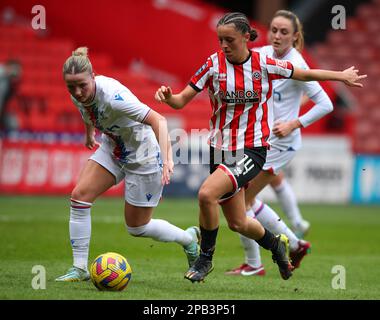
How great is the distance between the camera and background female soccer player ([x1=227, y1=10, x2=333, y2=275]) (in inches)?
293

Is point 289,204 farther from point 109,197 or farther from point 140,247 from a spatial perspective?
point 109,197

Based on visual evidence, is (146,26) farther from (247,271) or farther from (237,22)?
(237,22)

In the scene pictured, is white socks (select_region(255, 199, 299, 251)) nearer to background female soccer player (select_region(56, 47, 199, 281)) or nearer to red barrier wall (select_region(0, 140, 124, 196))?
background female soccer player (select_region(56, 47, 199, 281))

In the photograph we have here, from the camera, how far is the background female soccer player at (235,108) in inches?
244

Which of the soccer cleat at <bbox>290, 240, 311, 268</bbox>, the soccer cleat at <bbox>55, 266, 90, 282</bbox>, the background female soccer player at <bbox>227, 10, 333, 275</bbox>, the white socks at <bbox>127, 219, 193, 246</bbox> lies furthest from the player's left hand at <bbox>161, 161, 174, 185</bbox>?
the soccer cleat at <bbox>290, 240, 311, 268</bbox>

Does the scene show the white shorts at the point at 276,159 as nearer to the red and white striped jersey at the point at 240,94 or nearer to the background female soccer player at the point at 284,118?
the background female soccer player at the point at 284,118

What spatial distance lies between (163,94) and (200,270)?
Answer: 1.33 meters

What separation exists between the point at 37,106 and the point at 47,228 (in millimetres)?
7058

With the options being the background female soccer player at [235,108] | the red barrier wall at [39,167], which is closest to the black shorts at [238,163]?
the background female soccer player at [235,108]

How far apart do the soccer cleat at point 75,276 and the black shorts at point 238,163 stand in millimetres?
1242

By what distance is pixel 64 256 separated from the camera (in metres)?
8.07

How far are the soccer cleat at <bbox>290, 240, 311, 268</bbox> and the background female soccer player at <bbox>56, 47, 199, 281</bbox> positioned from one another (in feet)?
4.05

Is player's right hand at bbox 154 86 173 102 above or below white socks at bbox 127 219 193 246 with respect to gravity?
above

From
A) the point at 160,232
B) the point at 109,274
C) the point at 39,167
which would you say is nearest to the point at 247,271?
the point at 160,232
